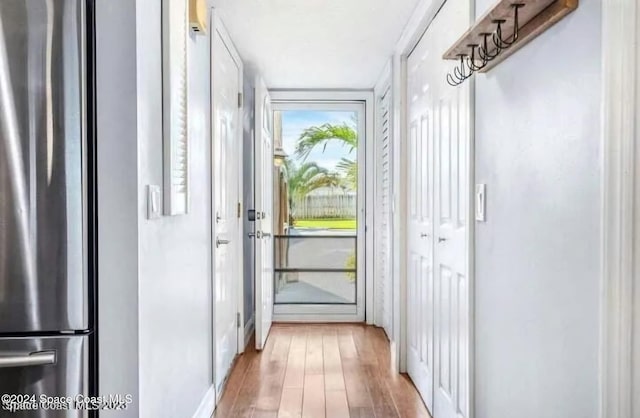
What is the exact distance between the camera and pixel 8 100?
55.5 inches

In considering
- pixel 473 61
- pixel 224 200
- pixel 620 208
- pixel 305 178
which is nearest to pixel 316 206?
pixel 305 178

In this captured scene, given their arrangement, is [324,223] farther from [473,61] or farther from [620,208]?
[620,208]

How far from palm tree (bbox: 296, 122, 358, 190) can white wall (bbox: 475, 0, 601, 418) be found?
3.01 meters

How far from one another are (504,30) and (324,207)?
11.3ft

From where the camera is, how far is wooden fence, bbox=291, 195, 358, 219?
492 centimetres

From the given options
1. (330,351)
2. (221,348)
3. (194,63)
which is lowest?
(330,351)

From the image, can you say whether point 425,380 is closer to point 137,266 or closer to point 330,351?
point 330,351

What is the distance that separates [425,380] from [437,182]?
1.13 meters

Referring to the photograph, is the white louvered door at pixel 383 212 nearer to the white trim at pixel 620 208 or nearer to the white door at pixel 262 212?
the white door at pixel 262 212

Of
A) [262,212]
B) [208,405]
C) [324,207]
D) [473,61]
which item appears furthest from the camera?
[324,207]

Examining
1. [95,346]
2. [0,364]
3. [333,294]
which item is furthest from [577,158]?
[333,294]

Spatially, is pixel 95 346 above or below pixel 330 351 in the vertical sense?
above

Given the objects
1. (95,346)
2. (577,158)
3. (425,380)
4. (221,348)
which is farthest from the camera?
(221,348)

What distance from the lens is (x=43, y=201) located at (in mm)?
1430
